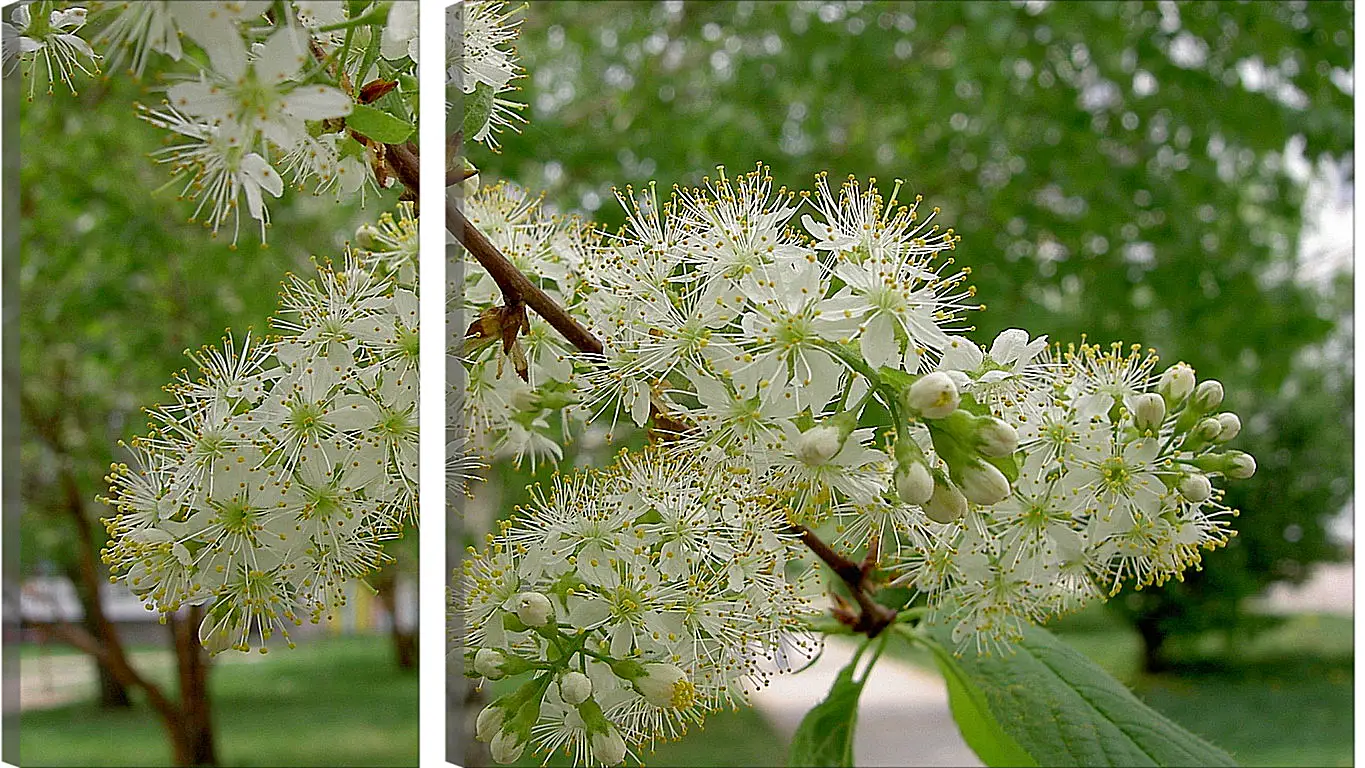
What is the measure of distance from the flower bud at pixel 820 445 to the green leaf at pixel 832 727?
1.01 feet

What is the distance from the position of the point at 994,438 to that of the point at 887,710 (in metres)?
0.54

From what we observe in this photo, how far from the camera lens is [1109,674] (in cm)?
84

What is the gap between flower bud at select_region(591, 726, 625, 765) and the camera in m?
0.65

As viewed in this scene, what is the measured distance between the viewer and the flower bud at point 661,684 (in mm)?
644

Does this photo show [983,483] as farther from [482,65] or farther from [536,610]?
[482,65]

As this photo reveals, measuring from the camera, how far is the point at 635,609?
64 centimetres

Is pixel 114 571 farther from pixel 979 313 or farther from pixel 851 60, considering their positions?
pixel 851 60

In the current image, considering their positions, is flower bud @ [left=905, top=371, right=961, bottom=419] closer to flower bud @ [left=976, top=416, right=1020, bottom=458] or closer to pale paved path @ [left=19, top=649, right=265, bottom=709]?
flower bud @ [left=976, top=416, right=1020, bottom=458]

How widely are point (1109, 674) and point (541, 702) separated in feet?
1.41

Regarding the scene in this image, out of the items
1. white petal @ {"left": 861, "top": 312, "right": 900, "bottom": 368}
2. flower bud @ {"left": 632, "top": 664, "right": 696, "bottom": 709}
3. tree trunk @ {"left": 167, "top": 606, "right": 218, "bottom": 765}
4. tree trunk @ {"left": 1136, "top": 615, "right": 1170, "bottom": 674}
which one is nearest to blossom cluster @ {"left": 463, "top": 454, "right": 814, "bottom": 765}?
flower bud @ {"left": 632, "top": 664, "right": 696, "bottom": 709}

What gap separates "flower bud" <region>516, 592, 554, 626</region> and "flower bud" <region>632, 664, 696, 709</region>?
0.20ft

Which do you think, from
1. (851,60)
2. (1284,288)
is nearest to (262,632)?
(851,60)

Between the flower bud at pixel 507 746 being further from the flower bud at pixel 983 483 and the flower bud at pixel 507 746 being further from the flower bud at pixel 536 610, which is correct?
the flower bud at pixel 983 483

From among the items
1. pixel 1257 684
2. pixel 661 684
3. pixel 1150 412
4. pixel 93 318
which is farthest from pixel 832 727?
pixel 93 318
